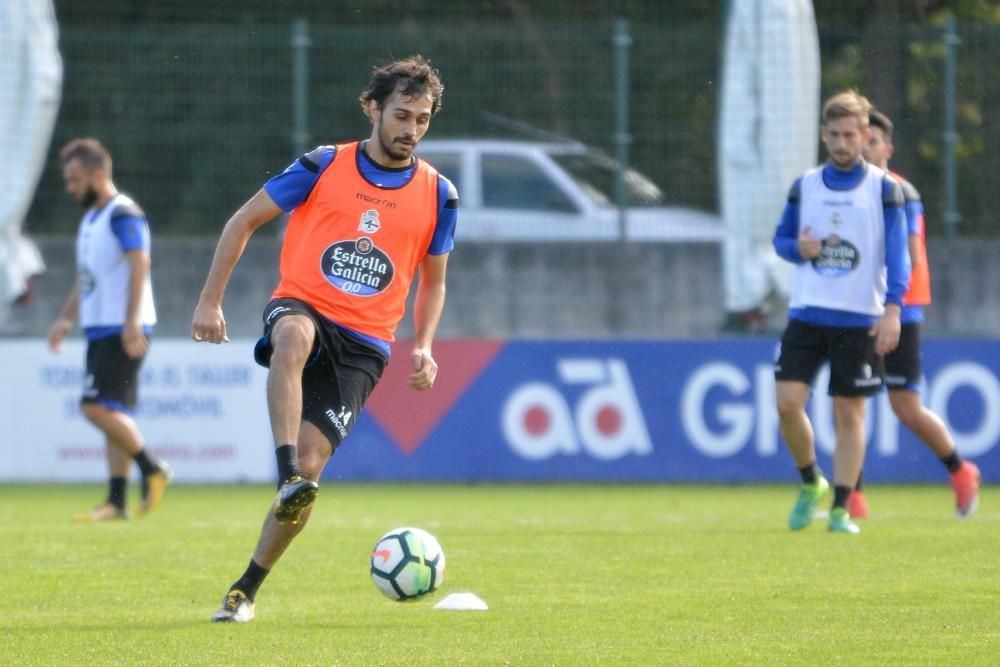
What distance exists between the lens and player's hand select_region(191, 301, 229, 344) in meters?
6.70

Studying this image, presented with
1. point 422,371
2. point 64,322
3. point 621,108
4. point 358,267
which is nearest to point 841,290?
point 422,371

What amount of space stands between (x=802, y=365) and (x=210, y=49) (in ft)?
25.3

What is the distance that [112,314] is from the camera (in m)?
11.8

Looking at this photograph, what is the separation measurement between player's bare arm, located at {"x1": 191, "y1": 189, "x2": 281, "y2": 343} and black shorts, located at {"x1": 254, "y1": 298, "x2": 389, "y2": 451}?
22 cm

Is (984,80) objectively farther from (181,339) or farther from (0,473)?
(0,473)

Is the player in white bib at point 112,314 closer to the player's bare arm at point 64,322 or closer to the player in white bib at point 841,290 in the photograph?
the player's bare arm at point 64,322

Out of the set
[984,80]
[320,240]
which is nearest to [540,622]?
[320,240]

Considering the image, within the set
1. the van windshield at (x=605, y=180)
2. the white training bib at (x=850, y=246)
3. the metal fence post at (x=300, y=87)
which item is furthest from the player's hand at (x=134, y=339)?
the van windshield at (x=605, y=180)

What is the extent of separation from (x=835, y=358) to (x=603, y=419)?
4.61 meters

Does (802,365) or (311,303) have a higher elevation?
(311,303)

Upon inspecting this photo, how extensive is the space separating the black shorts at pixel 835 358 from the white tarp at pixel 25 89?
7934 millimetres

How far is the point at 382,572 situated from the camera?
6.94m

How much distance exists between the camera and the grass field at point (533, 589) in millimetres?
6121

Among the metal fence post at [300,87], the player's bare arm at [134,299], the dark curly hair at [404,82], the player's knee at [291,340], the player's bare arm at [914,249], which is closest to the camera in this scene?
the player's knee at [291,340]
